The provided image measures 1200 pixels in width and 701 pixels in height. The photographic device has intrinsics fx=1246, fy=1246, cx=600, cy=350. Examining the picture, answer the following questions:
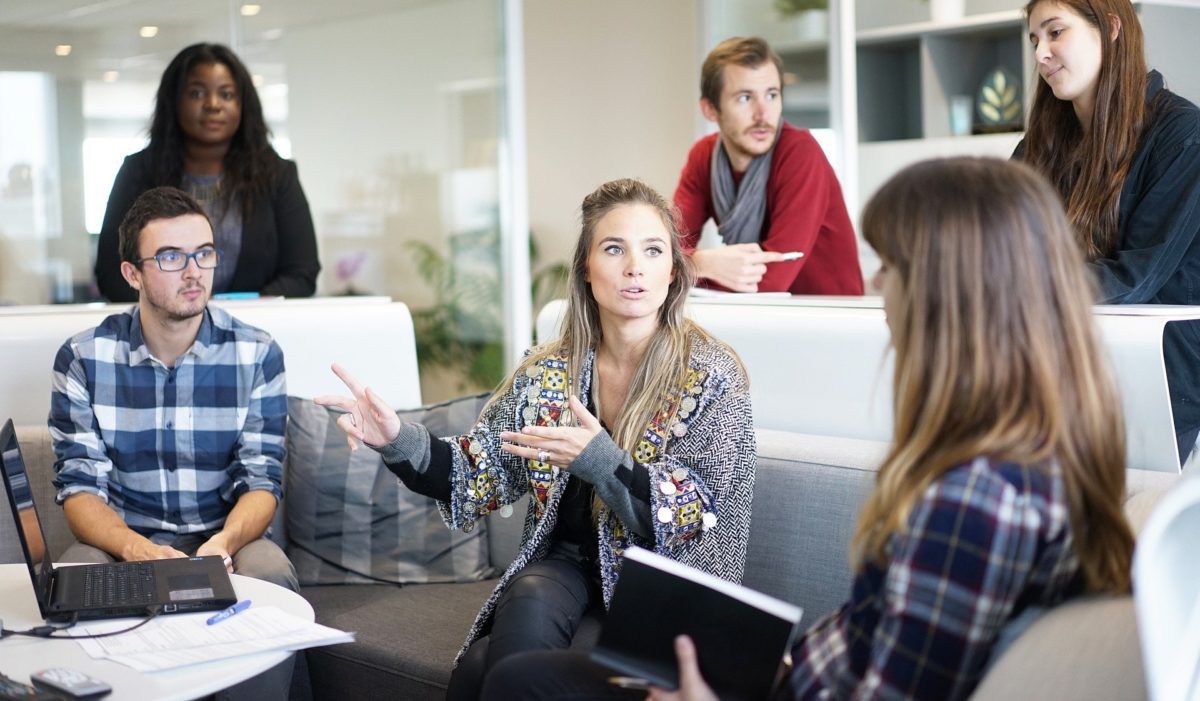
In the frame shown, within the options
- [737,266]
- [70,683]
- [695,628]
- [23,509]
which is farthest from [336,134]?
[695,628]

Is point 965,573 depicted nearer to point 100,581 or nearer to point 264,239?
point 100,581

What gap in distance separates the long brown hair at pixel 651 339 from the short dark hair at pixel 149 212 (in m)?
0.84

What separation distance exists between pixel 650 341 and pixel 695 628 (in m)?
0.88

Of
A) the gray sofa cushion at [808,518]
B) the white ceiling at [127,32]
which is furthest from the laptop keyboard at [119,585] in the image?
the white ceiling at [127,32]

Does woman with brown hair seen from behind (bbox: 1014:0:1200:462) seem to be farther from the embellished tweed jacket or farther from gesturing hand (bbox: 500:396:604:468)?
gesturing hand (bbox: 500:396:604:468)

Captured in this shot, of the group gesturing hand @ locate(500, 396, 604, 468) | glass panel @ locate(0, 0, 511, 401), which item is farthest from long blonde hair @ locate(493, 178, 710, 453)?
glass panel @ locate(0, 0, 511, 401)

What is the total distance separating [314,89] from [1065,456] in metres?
3.98

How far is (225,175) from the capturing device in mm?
3566

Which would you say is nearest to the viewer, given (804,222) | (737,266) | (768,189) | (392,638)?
(392,638)

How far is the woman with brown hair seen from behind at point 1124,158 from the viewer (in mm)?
2113

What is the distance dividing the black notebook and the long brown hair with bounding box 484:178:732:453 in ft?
2.22

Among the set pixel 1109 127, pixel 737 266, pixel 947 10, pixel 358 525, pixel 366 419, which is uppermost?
pixel 947 10

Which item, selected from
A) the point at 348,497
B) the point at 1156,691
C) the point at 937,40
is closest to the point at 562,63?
the point at 937,40

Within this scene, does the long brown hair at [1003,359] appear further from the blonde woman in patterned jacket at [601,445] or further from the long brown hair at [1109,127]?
the long brown hair at [1109,127]
